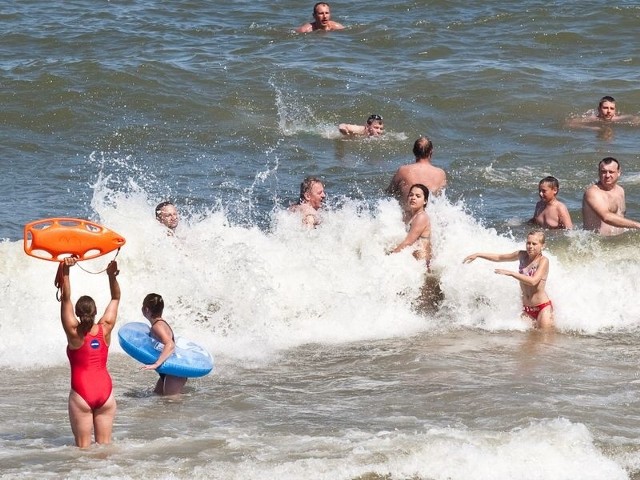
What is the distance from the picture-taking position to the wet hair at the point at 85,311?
7.49m

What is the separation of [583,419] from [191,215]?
20.5 ft

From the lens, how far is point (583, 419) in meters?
8.47

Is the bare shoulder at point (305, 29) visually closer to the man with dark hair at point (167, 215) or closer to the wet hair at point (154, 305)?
the man with dark hair at point (167, 215)

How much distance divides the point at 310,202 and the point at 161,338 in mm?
4605

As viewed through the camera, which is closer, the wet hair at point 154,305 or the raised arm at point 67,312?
the raised arm at point 67,312

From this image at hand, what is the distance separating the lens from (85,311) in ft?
24.6

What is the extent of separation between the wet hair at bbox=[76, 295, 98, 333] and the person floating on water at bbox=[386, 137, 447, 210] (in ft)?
21.2

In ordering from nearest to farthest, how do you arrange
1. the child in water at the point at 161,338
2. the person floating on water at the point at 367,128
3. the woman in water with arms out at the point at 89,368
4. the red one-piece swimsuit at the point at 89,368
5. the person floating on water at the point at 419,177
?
the woman in water with arms out at the point at 89,368 < the red one-piece swimsuit at the point at 89,368 < the child in water at the point at 161,338 < the person floating on water at the point at 419,177 < the person floating on water at the point at 367,128

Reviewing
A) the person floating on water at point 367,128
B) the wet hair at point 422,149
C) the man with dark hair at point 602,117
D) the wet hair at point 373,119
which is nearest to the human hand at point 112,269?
the wet hair at point 422,149

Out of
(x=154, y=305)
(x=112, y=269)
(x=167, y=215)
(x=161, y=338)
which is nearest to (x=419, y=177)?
(x=167, y=215)

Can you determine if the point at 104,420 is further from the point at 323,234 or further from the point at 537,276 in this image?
the point at 323,234

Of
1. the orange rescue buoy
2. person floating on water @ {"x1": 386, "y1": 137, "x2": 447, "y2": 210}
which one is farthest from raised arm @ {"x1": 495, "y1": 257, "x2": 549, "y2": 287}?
the orange rescue buoy

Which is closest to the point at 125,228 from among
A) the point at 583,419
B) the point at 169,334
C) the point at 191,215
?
the point at 191,215

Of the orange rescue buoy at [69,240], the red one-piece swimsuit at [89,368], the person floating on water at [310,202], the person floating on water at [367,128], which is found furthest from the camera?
the person floating on water at [367,128]
